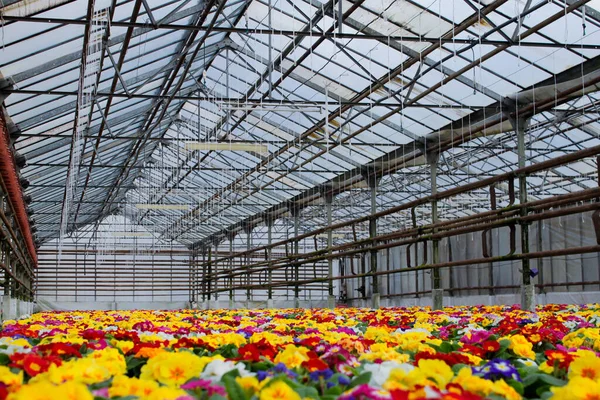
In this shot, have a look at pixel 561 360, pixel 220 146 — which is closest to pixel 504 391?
pixel 561 360

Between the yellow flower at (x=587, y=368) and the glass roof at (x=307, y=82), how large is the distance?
8592mm

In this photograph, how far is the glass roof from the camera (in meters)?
10.8

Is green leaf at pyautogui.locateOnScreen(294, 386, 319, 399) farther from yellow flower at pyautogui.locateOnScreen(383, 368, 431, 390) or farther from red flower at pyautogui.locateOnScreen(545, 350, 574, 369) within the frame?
red flower at pyautogui.locateOnScreen(545, 350, 574, 369)

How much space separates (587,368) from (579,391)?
0.39m

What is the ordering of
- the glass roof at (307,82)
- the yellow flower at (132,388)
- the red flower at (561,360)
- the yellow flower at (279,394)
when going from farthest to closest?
the glass roof at (307,82) → the red flower at (561,360) → the yellow flower at (132,388) → the yellow flower at (279,394)

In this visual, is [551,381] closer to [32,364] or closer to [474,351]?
[474,351]

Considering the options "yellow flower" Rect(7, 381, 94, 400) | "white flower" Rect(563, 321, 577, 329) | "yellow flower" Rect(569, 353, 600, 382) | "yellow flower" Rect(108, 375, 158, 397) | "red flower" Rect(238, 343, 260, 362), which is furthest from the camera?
"white flower" Rect(563, 321, 577, 329)

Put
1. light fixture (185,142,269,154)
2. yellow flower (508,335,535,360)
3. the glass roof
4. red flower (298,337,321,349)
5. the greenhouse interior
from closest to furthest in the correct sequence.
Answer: the greenhouse interior → yellow flower (508,335,535,360) → red flower (298,337,321,349) → the glass roof → light fixture (185,142,269,154)

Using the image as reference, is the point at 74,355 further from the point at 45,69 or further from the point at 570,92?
the point at 570,92

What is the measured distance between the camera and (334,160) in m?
19.8

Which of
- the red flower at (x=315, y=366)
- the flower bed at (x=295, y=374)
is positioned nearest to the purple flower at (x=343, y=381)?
the flower bed at (x=295, y=374)

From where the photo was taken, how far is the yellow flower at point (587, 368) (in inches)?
53.5

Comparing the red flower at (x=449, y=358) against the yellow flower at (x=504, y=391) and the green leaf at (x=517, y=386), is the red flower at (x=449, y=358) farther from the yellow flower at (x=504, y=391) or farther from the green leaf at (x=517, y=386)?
the yellow flower at (x=504, y=391)

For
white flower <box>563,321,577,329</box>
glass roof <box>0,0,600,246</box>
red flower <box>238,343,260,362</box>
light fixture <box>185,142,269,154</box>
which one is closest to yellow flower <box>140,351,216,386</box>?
red flower <box>238,343,260,362</box>
